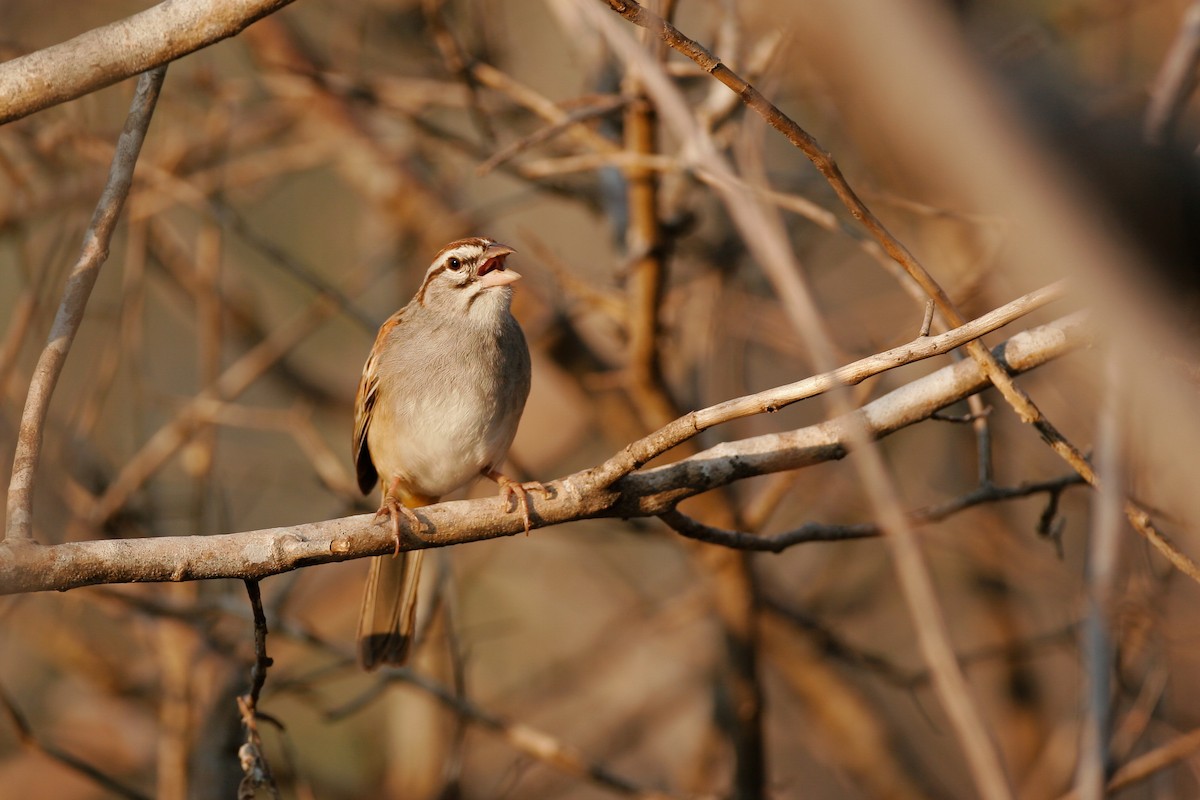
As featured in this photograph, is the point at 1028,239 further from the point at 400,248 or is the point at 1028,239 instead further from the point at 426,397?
the point at 400,248

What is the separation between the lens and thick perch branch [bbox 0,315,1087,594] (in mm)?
2803

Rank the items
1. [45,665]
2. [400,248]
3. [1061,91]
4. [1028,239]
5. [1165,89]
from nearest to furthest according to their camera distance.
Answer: [1028,239] < [1061,91] < [1165,89] < [400,248] < [45,665]

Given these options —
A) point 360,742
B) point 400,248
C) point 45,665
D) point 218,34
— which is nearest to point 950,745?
point 360,742

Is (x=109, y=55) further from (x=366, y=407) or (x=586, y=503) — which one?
(x=366, y=407)

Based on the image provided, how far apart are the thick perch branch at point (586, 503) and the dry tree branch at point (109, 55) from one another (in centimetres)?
109

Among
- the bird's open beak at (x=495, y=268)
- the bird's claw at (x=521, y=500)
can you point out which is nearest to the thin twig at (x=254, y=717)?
the bird's claw at (x=521, y=500)

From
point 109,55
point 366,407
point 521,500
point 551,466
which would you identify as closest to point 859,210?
point 521,500

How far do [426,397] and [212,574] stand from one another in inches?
78.7

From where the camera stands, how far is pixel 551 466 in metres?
7.13

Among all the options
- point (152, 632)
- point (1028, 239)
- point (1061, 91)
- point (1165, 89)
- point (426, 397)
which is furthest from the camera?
point (152, 632)

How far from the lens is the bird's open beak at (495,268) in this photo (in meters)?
4.62

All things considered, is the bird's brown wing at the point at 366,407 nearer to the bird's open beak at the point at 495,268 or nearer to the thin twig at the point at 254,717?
the bird's open beak at the point at 495,268

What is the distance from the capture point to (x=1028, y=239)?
1373 millimetres

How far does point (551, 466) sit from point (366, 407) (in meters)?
2.26
